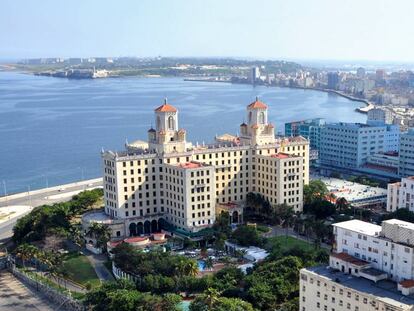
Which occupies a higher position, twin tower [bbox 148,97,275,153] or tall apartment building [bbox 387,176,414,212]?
twin tower [bbox 148,97,275,153]

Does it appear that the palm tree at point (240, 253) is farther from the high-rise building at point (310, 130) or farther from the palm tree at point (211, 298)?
the high-rise building at point (310, 130)

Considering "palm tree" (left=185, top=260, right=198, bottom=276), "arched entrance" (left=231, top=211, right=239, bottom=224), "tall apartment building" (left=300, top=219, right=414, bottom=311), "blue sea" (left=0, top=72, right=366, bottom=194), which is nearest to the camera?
"tall apartment building" (left=300, top=219, right=414, bottom=311)

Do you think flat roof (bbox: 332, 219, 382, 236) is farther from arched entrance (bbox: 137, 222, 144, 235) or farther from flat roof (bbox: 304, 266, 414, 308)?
arched entrance (bbox: 137, 222, 144, 235)

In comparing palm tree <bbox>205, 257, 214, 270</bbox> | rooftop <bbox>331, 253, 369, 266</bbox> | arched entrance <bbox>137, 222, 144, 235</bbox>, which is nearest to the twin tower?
arched entrance <bbox>137, 222, 144, 235</bbox>

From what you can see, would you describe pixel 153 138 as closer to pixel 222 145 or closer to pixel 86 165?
pixel 222 145

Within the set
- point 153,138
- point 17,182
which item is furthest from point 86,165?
point 153,138

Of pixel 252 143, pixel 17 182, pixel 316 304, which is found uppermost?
pixel 252 143
